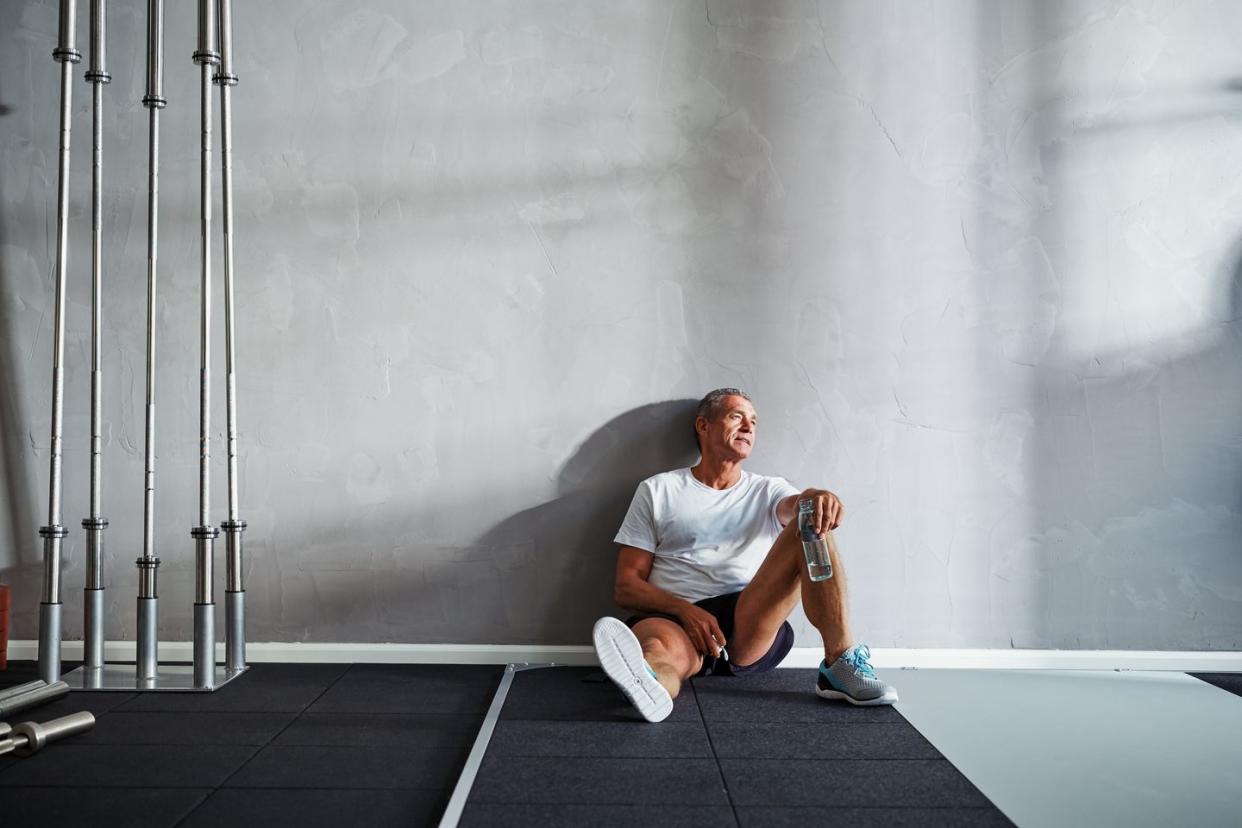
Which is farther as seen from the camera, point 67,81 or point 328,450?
point 328,450

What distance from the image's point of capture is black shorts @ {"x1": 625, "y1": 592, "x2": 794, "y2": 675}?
115 inches

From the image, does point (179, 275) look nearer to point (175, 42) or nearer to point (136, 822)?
point (175, 42)

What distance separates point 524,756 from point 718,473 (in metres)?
1.19

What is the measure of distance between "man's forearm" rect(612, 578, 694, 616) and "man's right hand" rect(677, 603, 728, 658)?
34 millimetres

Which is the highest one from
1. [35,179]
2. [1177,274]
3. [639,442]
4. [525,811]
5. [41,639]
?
[35,179]

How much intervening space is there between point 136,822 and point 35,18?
9.09 feet

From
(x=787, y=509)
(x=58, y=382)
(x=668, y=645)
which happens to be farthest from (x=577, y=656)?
(x=58, y=382)

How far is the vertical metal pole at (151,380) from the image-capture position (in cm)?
291

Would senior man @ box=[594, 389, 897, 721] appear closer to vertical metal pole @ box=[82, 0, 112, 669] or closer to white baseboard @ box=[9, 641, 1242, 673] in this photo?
white baseboard @ box=[9, 641, 1242, 673]

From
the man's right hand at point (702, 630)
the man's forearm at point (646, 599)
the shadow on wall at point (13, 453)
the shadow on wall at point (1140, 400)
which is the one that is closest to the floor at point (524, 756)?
the man's right hand at point (702, 630)

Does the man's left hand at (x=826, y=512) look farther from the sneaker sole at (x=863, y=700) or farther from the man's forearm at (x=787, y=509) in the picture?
the sneaker sole at (x=863, y=700)

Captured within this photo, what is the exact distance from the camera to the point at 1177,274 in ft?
10.6

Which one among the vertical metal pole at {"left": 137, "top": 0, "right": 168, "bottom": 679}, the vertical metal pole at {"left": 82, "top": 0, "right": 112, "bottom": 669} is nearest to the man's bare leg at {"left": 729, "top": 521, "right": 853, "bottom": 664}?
the vertical metal pole at {"left": 137, "top": 0, "right": 168, "bottom": 679}

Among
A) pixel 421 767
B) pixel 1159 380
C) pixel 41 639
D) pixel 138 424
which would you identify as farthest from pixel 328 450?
pixel 1159 380
